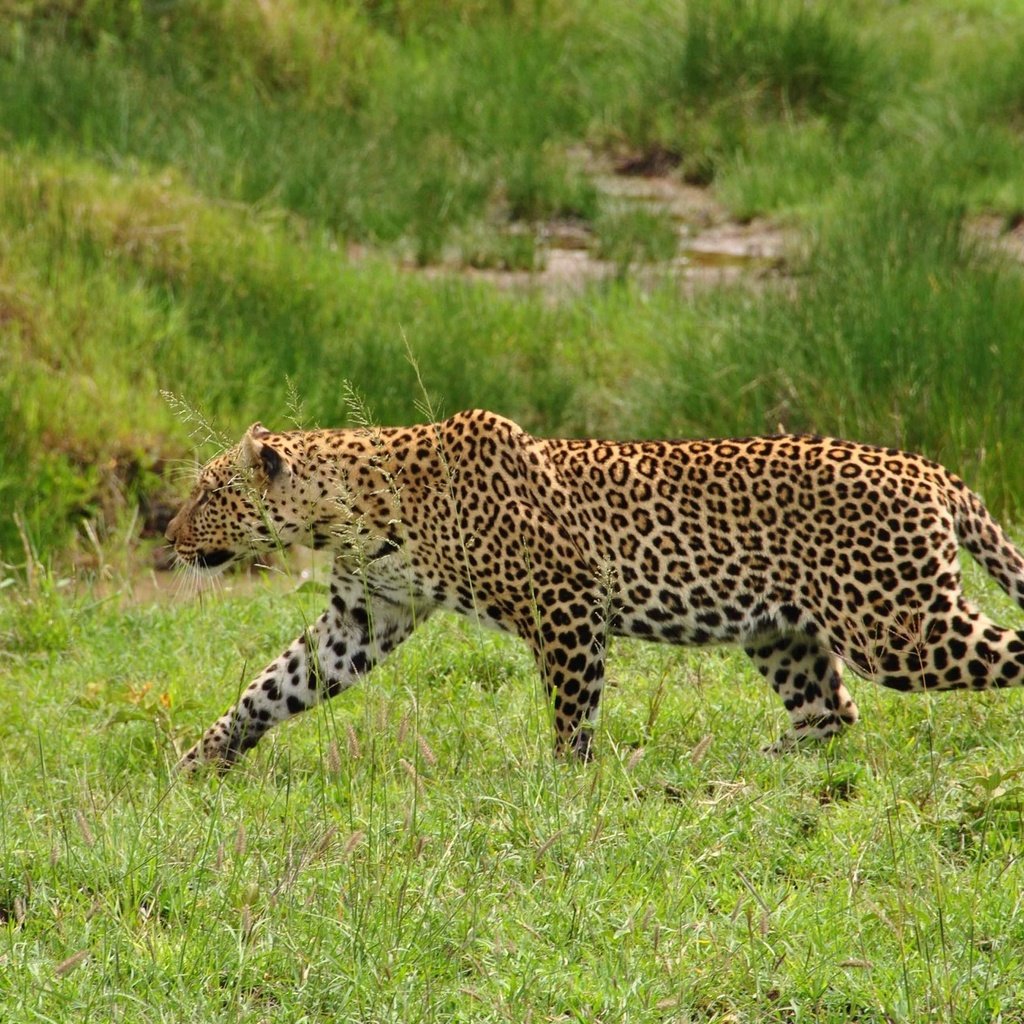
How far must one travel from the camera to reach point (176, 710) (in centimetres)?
674

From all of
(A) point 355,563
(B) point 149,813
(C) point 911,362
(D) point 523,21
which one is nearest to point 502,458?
(A) point 355,563

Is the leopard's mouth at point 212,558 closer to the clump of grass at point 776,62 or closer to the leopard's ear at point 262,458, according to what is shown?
the leopard's ear at point 262,458

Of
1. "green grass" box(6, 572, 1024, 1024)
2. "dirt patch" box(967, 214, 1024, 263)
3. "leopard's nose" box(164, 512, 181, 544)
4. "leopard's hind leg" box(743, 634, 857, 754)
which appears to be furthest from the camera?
"dirt patch" box(967, 214, 1024, 263)

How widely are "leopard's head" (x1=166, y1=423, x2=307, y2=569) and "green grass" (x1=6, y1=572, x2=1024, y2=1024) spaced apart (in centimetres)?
Answer: 60

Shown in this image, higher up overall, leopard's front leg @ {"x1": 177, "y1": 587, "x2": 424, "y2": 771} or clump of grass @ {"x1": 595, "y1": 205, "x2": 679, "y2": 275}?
leopard's front leg @ {"x1": 177, "y1": 587, "x2": 424, "y2": 771}

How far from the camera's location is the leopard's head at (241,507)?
6.47 m

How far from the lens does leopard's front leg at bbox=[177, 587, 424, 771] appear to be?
6.30 meters

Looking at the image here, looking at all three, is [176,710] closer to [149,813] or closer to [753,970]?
[149,813]

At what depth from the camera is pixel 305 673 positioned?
6.33 metres

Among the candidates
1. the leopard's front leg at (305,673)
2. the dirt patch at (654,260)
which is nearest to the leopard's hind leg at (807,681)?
the leopard's front leg at (305,673)

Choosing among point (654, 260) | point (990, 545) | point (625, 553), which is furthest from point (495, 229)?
point (990, 545)

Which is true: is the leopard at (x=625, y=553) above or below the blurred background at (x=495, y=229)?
above

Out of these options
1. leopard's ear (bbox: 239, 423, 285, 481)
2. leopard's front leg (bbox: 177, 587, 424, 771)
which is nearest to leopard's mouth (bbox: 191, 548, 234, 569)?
leopard's ear (bbox: 239, 423, 285, 481)

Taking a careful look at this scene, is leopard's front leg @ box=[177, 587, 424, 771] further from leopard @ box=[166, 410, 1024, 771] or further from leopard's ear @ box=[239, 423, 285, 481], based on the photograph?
leopard's ear @ box=[239, 423, 285, 481]
